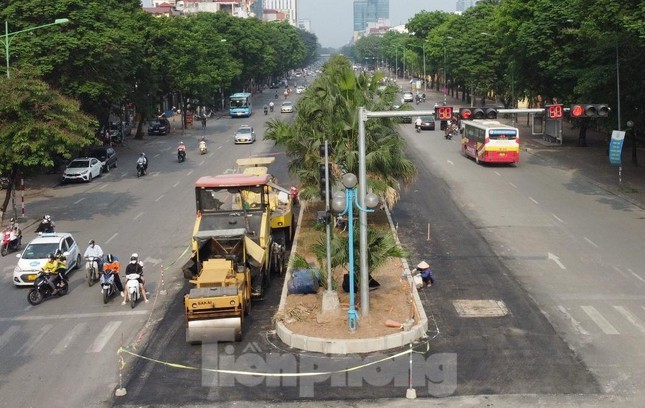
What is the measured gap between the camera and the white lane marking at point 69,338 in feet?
61.0

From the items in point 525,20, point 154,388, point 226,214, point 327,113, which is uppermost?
point 525,20

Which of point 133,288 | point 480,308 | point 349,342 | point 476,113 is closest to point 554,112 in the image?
point 476,113

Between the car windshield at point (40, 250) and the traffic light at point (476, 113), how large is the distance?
13221 mm

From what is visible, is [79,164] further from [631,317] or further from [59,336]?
[631,317]

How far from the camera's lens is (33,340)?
19.3 meters

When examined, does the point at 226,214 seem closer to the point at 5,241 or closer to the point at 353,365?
the point at 353,365

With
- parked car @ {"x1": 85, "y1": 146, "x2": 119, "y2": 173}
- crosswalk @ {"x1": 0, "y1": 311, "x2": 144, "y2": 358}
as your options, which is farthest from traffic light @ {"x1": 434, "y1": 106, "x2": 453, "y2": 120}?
parked car @ {"x1": 85, "y1": 146, "x2": 119, "y2": 173}

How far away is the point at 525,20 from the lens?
5928 cm

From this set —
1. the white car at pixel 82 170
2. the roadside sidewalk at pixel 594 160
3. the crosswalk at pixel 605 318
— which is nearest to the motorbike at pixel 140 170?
the white car at pixel 82 170

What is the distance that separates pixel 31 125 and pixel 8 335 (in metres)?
15.1

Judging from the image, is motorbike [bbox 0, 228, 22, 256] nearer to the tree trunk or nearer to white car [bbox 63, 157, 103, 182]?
white car [bbox 63, 157, 103, 182]

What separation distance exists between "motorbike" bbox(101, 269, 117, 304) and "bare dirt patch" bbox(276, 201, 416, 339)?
16.6ft

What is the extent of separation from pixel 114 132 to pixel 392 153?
4136cm

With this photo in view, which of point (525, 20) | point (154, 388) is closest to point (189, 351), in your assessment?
point (154, 388)
